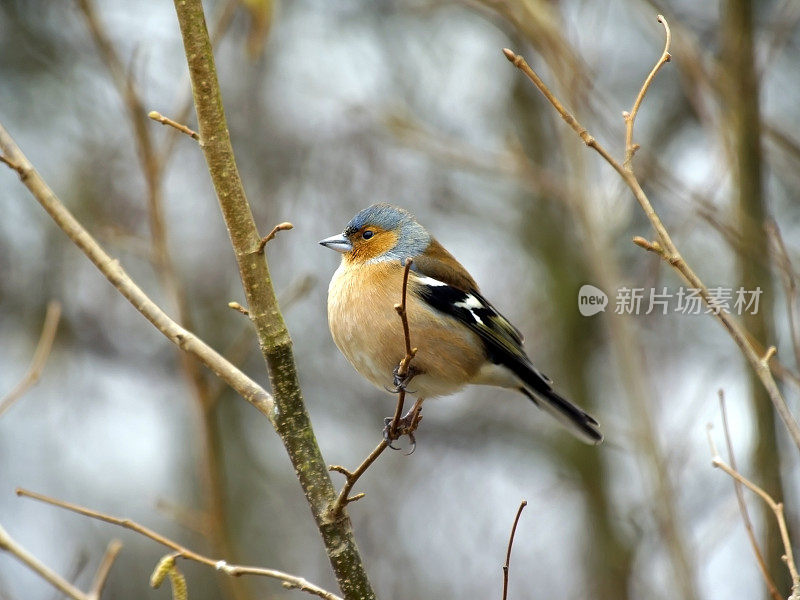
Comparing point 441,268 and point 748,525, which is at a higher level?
point 441,268

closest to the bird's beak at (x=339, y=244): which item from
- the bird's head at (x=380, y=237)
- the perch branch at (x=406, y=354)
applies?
the bird's head at (x=380, y=237)

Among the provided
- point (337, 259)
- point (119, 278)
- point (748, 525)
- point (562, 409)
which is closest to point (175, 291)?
point (119, 278)

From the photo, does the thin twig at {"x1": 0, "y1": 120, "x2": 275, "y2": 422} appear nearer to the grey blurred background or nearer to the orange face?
the orange face

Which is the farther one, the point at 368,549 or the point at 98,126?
the point at 98,126

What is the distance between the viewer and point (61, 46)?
8.31 meters

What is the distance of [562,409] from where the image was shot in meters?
4.29

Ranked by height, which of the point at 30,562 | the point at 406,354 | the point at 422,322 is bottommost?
the point at 30,562

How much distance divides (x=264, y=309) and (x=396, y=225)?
195 cm

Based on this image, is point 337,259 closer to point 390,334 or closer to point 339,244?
point 339,244

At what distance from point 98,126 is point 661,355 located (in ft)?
19.0

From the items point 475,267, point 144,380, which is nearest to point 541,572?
point 475,267

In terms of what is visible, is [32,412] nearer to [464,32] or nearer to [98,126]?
[98,126]

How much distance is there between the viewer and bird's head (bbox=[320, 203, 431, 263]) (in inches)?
169

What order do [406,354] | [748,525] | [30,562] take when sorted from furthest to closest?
[406,354] → [748,525] → [30,562]
